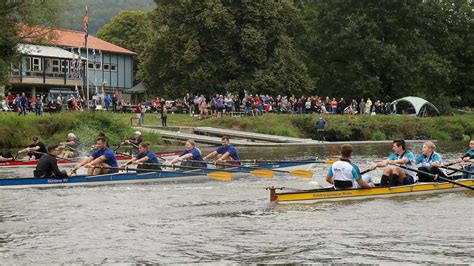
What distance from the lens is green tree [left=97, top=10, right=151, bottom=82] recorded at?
102125 mm

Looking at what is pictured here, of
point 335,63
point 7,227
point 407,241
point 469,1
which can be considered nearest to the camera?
point 407,241

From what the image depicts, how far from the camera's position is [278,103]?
60906 mm

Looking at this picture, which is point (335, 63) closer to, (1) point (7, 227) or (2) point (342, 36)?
(2) point (342, 36)

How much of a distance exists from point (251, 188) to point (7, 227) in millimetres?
10187

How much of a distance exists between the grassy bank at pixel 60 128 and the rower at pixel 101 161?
55.3 feet

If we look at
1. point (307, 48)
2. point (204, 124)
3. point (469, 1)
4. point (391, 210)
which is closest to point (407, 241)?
point (391, 210)

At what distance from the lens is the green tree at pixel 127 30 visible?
102 metres

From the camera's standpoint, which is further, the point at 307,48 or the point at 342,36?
the point at 307,48

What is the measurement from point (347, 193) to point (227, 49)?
153ft

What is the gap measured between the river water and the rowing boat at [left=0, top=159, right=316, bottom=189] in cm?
28

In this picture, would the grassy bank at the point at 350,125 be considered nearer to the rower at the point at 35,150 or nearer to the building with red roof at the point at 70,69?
the building with red roof at the point at 70,69

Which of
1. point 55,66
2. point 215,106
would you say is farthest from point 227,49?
point 55,66

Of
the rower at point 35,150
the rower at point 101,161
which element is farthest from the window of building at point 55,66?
the rower at point 101,161

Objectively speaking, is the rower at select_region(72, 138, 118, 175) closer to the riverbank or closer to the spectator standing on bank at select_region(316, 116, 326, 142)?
the riverbank
